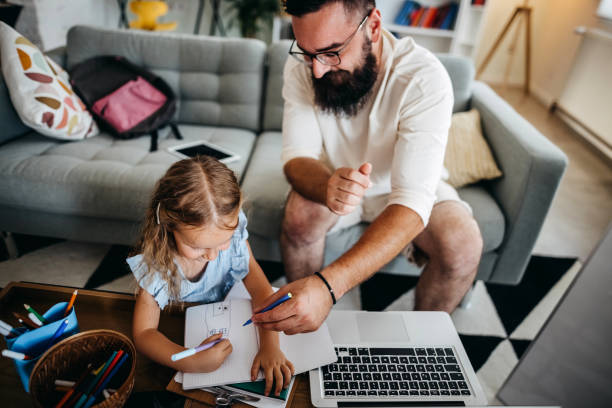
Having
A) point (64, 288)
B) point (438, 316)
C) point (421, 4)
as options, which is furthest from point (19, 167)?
point (421, 4)

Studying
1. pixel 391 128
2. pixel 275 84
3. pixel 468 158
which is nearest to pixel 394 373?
pixel 391 128

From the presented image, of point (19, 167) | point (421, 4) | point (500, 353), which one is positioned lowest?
point (500, 353)

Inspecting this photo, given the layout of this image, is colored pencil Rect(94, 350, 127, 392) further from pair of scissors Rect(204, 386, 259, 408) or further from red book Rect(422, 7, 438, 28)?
red book Rect(422, 7, 438, 28)

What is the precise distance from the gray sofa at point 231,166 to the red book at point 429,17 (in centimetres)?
174

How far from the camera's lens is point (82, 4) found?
3230mm

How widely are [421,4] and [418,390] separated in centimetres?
345

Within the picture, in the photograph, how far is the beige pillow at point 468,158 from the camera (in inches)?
60.9

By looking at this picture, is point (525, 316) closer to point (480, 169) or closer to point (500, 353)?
point (500, 353)

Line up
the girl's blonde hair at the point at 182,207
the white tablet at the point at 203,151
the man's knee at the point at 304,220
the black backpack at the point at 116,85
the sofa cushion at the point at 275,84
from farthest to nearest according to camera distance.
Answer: the sofa cushion at the point at 275,84, the black backpack at the point at 116,85, the white tablet at the point at 203,151, the man's knee at the point at 304,220, the girl's blonde hair at the point at 182,207

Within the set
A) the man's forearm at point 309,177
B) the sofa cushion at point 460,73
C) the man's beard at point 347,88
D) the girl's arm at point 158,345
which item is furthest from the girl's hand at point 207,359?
Result: the sofa cushion at point 460,73

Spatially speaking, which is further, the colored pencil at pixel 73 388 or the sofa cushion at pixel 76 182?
the sofa cushion at pixel 76 182

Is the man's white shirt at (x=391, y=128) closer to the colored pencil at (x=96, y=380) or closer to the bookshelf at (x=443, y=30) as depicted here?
the colored pencil at (x=96, y=380)

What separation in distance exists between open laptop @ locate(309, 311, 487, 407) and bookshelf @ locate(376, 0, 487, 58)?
304 cm

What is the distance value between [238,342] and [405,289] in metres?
1.04
